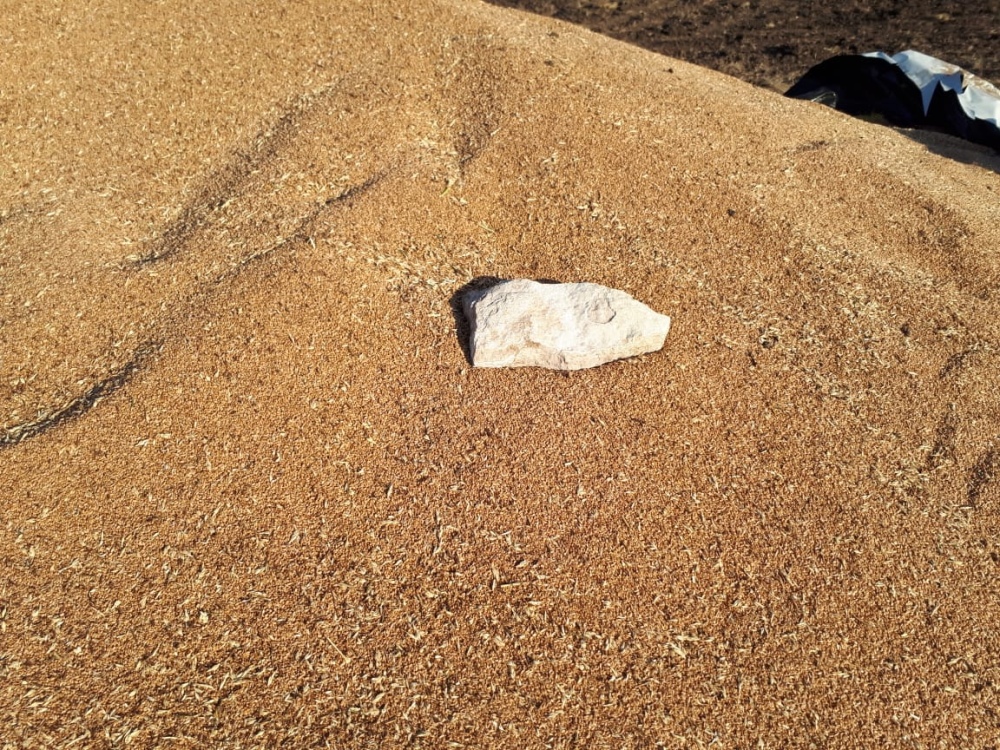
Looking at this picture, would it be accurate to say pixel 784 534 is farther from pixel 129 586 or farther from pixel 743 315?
pixel 129 586

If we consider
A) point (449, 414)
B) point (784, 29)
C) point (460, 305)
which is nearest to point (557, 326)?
point (460, 305)

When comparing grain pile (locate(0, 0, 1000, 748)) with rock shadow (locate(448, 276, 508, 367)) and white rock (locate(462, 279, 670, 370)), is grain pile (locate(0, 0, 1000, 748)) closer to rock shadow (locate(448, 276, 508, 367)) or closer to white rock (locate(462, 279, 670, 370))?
rock shadow (locate(448, 276, 508, 367))

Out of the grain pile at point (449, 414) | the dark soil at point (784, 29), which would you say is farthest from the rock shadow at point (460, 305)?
the dark soil at point (784, 29)

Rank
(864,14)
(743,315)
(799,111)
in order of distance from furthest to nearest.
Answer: (864,14) → (799,111) → (743,315)

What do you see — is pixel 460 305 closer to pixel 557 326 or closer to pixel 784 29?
pixel 557 326

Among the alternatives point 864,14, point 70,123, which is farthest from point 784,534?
point 864,14

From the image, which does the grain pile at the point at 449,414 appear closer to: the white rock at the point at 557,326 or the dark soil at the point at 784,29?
the white rock at the point at 557,326
